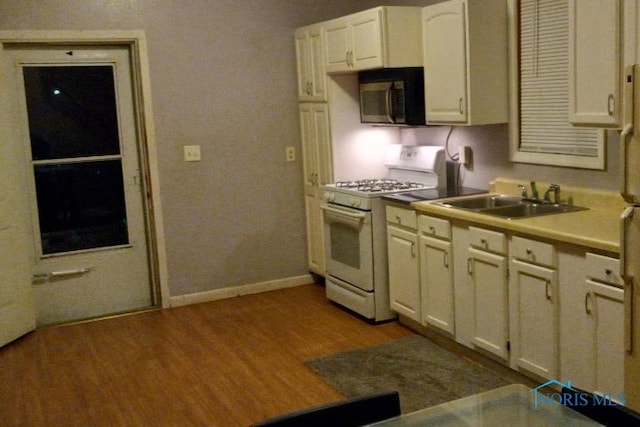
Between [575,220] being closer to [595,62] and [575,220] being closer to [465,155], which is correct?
[595,62]

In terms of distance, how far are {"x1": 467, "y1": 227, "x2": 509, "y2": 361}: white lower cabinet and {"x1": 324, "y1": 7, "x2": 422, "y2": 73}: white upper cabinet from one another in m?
1.38

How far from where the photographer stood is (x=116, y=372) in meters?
4.09

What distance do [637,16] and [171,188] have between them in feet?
11.4

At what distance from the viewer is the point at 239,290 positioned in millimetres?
5598

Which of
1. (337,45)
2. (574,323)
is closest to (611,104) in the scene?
(574,323)

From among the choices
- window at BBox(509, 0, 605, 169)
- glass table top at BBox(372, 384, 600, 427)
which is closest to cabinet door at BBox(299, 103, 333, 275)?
window at BBox(509, 0, 605, 169)

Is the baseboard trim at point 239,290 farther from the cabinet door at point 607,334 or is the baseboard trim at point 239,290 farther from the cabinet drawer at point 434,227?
the cabinet door at point 607,334

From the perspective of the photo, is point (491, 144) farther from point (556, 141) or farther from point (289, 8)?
point (289, 8)

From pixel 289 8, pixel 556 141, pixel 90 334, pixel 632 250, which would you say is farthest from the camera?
pixel 289 8

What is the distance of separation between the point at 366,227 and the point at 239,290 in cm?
149

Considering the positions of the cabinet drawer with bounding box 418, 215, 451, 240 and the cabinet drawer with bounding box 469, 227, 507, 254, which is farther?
the cabinet drawer with bounding box 418, 215, 451, 240

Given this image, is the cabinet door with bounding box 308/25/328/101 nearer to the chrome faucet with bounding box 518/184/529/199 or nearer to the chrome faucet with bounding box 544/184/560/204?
the chrome faucet with bounding box 518/184/529/199

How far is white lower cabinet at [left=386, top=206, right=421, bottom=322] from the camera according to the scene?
169 inches

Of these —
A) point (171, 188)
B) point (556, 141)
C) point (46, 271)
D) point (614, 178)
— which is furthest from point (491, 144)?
point (46, 271)
